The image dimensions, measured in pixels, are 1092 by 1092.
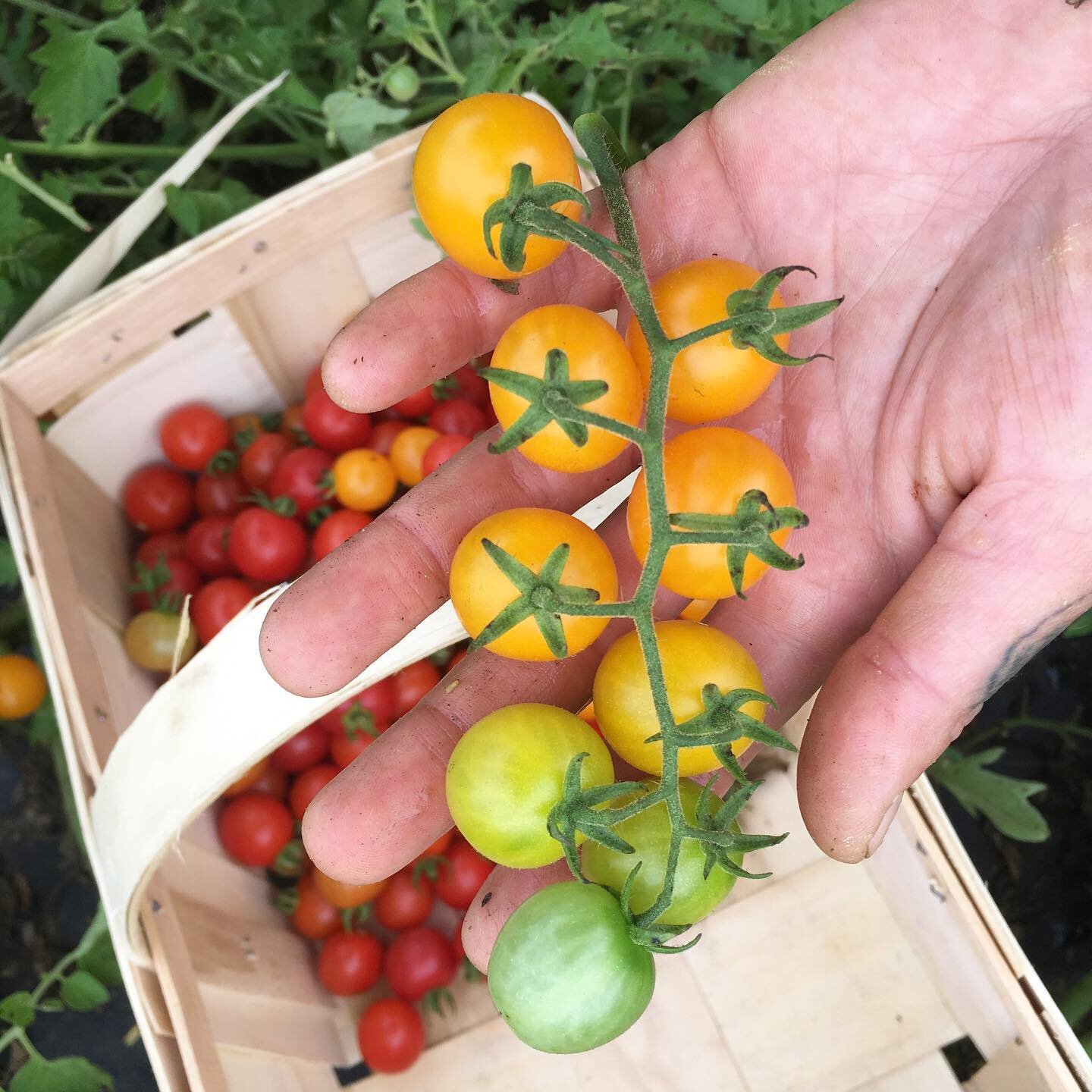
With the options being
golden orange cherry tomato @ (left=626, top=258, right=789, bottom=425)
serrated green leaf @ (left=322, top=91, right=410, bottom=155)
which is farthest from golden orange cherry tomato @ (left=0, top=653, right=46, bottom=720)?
golden orange cherry tomato @ (left=626, top=258, right=789, bottom=425)

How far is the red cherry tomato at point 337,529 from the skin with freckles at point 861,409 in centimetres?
80

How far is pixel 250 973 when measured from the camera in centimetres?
197

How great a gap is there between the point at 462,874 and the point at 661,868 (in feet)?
3.52

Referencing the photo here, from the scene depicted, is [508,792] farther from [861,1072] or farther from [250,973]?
[861,1072]

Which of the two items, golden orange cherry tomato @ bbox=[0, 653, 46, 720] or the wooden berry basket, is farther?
golden orange cherry tomato @ bbox=[0, 653, 46, 720]

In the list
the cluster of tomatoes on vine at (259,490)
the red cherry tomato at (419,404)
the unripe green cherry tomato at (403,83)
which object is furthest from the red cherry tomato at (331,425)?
the unripe green cherry tomato at (403,83)

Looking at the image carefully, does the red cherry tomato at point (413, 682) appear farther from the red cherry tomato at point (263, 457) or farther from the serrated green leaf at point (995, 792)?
the serrated green leaf at point (995, 792)

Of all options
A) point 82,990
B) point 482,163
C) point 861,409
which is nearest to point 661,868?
point 861,409

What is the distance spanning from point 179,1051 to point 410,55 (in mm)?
2098

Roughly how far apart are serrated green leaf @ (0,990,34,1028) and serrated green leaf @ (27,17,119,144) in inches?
62.4

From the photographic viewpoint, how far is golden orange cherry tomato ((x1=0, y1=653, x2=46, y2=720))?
7.59 feet

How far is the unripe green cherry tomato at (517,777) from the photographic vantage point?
1.18m

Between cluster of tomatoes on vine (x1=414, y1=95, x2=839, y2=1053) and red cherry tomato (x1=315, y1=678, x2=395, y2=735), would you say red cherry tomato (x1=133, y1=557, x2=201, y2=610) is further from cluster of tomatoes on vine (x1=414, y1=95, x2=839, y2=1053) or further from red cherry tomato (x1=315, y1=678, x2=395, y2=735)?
cluster of tomatoes on vine (x1=414, y1=95, x2=839, y2=1053)

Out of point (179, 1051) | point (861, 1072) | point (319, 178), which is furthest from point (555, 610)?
point (861, 1072)
